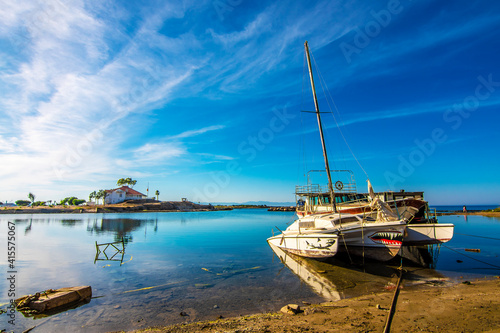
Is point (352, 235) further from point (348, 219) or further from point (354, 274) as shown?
point (354, 274)

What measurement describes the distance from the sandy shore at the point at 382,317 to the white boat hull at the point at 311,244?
5099 millimetres

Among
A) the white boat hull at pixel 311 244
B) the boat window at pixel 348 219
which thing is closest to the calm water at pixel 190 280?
the white boat hull at pixel 311 244

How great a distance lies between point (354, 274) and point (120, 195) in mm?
129233

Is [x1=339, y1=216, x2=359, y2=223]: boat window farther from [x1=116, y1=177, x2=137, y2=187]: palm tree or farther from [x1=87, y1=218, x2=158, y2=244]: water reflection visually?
[x1=116, y1=177, x2=137, y2=187]: palm tree

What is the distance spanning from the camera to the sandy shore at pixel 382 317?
22.3 feet

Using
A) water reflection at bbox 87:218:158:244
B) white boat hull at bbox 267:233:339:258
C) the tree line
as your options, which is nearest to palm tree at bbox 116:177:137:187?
the tree line

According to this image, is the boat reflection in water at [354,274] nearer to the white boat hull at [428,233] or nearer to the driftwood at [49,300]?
the white boat hull at [428,233]

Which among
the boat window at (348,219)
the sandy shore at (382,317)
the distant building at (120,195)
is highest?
the distant building at (120,195)

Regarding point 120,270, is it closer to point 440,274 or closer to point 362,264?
point 362,264

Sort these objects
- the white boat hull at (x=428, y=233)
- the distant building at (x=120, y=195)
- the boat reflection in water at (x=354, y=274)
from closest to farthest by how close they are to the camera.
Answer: the boat reflection in water at (x=354, y=274), the white boat hull at (x=428, y=233), the distant building at (x=120, y=195)

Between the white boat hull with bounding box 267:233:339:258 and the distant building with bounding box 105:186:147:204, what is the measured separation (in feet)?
398

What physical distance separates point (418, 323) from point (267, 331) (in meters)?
4.40

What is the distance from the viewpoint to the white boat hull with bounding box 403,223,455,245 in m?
16.4

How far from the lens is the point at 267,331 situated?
6.86 m
